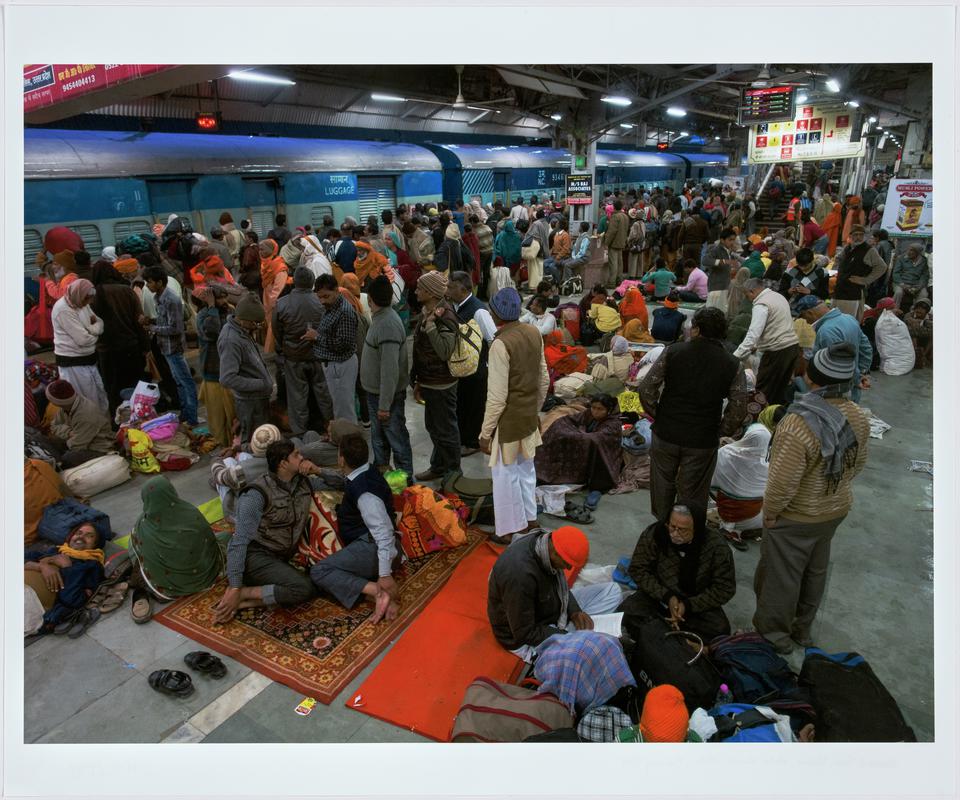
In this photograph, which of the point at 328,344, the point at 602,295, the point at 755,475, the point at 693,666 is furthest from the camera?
the point at 602,295

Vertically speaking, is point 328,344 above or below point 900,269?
below

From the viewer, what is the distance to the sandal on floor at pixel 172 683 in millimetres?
3053

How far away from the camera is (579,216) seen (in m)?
15.5

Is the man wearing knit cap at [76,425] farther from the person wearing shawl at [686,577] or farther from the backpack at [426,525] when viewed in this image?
the person wearing shawl at [686,577]

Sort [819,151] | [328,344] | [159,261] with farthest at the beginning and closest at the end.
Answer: [819,151]
[159,261]
[328,344]

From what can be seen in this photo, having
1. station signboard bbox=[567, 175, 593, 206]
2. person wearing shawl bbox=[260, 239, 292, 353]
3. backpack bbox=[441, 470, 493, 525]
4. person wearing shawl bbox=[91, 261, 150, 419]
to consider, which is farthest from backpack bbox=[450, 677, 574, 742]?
station signboard bbox=[567, 175, 593, 206]

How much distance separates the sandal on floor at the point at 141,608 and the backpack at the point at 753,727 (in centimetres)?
313

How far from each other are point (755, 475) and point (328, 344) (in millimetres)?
3469

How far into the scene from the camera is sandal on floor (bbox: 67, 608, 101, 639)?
3.48 meters

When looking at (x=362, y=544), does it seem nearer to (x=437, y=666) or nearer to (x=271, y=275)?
(x=437, y=666)

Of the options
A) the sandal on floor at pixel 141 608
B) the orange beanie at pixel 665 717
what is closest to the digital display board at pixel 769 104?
the orange beanie at pixel 665 717

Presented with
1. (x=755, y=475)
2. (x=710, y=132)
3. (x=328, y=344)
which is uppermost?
(x=710, y=132)
